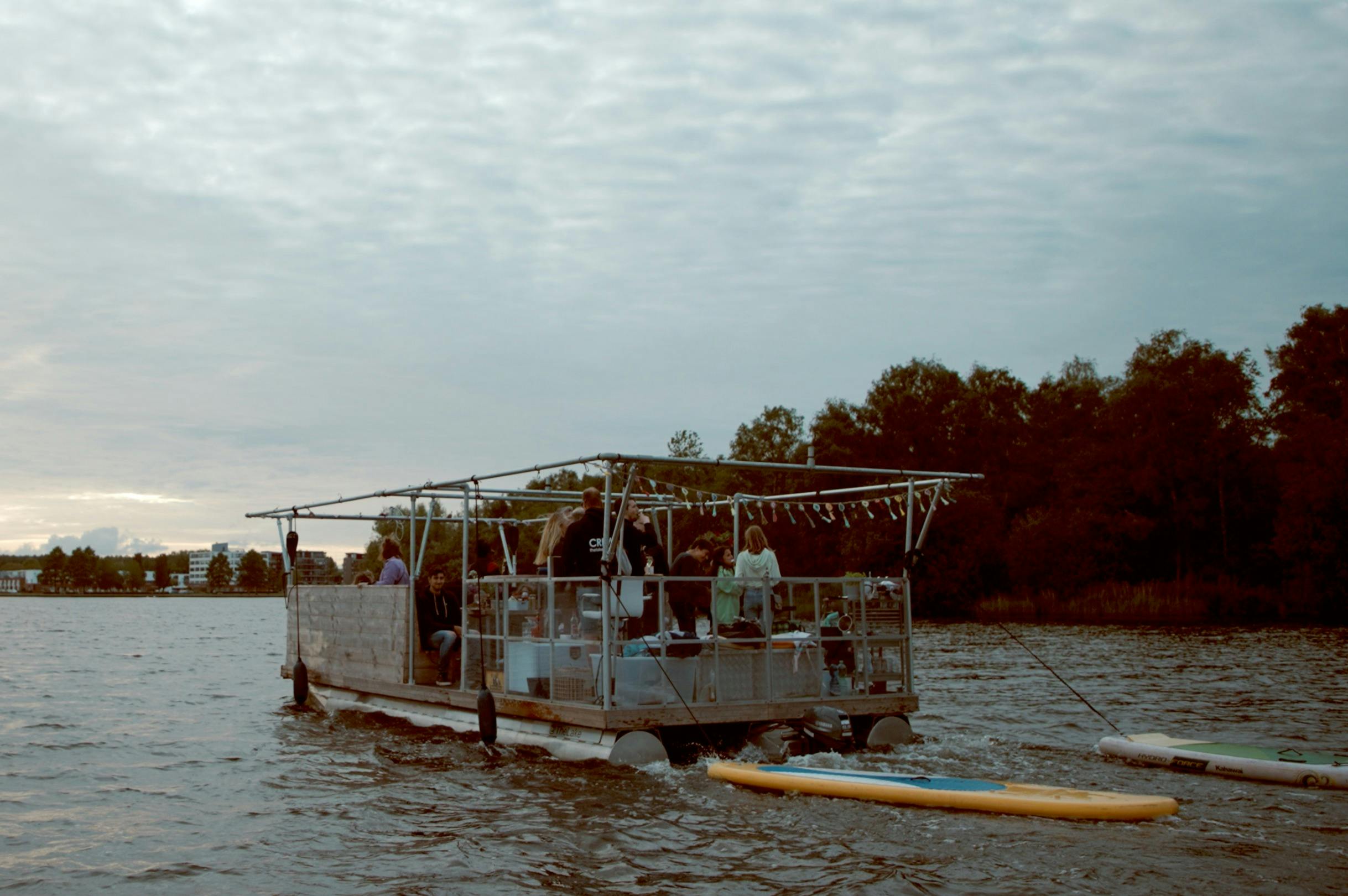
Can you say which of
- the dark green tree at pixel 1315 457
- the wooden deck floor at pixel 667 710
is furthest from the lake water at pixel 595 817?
the dark green tree at pixel 1315 457

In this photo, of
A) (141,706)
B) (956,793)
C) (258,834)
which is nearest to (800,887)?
(956,793)

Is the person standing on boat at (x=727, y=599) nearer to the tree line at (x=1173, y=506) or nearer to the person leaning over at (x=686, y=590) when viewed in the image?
the person leaning over at (x=686, y=590)

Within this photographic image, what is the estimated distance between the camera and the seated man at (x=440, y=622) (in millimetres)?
15977

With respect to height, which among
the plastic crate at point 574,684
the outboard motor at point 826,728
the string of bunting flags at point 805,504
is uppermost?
the string of bunting flags at point 805,504

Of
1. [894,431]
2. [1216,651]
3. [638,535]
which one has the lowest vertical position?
[1216,651]

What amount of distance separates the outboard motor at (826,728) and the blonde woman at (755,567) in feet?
3.98

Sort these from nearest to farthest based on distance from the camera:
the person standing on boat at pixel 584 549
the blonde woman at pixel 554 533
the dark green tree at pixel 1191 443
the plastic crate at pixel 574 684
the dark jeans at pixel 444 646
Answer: the plastic crate at pixel 574 684, the person standing on boat at pixel 584 549, the blonde woman at pixel 554 533, the dark jeans at pixel 444 646, the dark green tree at pixel 1191 443

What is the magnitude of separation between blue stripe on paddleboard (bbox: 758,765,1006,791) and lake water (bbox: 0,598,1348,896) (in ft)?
1.32

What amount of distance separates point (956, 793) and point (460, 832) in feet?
15.0

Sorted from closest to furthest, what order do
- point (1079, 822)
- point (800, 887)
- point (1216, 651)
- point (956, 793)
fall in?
point (800, 887) → point (1079, 822) → point (956, 793) → point (1216, 651)

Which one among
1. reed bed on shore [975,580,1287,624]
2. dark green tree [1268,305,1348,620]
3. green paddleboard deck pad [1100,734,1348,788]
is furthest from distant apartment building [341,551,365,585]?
dark green tree [1268,305,1348,620]

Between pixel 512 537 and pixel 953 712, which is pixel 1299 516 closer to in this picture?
pixel 953 712

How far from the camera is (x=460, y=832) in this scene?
10906mm

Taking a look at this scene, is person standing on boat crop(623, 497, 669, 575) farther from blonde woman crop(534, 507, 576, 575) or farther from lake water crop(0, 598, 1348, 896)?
lake water crop(0, 598, 1348, 896)
